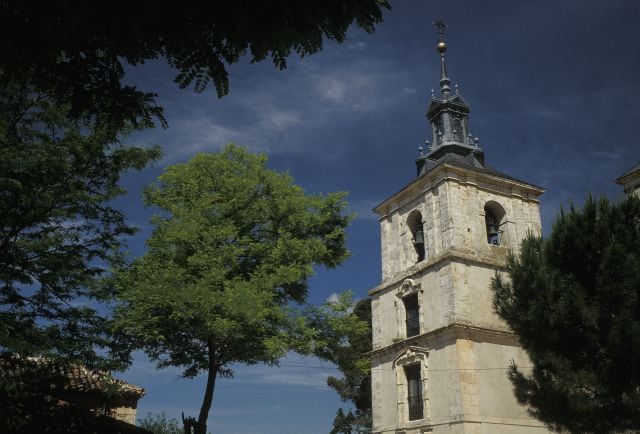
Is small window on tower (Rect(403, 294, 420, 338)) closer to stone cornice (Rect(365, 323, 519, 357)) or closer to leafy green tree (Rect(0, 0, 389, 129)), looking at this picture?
stone cornice (Rect(365, 323, 519, 357))

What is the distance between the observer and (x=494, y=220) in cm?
2498

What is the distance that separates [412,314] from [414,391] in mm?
3072

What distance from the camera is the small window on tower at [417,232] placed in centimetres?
2474

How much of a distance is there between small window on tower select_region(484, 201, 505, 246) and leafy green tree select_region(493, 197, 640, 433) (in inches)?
319

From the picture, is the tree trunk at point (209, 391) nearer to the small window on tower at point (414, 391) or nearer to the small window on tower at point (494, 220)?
the small window on tower at point (414, 391)

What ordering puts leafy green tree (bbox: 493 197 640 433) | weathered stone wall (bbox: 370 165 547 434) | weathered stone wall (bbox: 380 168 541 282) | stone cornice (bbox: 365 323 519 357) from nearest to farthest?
1. leafy green tree (bbox: 493 197 640 433)
2. weathered stone wall (bbox: 370 165 547 434)
3. stone cornice (bbox: 365 323 519 357)
4. weathered stone wall (bbox: 380 168 541 282)

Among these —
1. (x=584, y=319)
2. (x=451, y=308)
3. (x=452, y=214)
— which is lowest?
(x=584, y=319)

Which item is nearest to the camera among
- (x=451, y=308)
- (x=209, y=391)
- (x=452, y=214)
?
(x=209, y=391)

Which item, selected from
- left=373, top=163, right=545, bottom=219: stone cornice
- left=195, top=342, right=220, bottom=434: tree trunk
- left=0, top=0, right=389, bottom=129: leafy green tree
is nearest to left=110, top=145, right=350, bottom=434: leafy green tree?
left=195, top=342, right=220, bottom=434: tree trunk

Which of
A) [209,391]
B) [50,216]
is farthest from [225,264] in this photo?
[50,216]

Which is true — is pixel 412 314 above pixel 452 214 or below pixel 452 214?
below

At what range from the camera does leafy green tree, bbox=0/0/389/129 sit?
2916mm

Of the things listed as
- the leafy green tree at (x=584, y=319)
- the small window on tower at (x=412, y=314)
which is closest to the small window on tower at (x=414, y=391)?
the small window on tower at (x=412, y=314)

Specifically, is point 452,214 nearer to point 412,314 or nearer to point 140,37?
point 412,314
